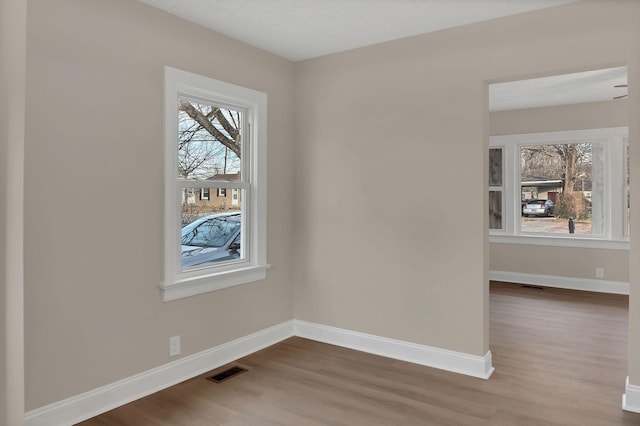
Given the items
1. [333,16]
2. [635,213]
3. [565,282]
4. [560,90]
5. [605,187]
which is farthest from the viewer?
[565,282]

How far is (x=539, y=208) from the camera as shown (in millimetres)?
6715

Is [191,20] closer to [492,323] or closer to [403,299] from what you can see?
[403,299]

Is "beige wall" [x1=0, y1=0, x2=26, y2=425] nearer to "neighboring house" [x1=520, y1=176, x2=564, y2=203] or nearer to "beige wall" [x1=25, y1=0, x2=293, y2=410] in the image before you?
"beige wall" [x1=25, y1=0, x2=293, y2=410]

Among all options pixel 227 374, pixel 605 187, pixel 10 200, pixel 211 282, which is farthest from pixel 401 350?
pixel 605 187

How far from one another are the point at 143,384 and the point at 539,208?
6.06 meters

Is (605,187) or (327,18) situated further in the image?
(605,187)

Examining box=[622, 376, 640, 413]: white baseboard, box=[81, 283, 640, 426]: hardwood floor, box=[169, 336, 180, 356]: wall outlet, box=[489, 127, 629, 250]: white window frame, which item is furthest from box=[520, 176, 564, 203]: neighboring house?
box=[169, 336, 180, 356]: wall outlet

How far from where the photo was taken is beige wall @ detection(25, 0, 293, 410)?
2.40 m

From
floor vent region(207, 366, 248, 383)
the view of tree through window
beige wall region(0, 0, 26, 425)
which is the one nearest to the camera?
beige wall region(0, 0, 26, 425)

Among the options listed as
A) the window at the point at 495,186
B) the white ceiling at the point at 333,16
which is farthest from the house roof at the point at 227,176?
the window at the point at 495,186

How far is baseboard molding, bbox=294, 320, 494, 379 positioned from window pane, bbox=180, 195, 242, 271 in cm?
103

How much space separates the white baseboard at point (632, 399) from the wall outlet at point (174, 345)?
2.95m

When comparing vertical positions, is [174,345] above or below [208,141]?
below

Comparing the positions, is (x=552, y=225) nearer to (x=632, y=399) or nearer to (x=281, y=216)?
(x=632, y=399)
